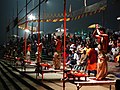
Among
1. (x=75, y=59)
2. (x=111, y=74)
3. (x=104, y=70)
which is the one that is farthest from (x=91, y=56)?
(x=75, y=59)

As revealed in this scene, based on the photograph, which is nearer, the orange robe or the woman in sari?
the woman in sari

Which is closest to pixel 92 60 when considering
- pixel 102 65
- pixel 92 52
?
pixel 92 52

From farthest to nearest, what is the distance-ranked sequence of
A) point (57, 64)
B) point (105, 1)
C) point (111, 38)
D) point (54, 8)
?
point (54, 8), point (111, 38), point (105, 1), point (57, 64)

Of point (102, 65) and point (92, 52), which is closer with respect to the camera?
point (102, 65)

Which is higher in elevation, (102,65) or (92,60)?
(92,60)

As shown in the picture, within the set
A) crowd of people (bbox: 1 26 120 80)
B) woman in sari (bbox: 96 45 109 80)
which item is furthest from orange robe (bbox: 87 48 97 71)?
woman in sari (bbox: 96 45 109 80)

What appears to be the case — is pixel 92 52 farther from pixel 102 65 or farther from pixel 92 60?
pixel 102 65

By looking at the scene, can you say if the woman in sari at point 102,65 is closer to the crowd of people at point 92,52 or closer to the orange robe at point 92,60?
the crowd of people at point 92,52

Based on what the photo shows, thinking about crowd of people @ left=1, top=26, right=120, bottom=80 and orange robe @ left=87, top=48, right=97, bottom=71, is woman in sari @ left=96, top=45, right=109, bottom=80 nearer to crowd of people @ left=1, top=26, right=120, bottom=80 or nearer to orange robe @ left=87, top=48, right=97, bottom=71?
crowd of people @ left=1, top=26, right=120, bottom=80

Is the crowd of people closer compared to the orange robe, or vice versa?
the crowd of people

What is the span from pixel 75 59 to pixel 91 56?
15.7ft

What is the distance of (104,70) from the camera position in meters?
9.18

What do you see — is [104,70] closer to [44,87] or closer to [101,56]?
[101,56]

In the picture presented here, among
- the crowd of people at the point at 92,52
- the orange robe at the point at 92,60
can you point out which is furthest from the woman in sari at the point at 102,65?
the orange robe at the point at 92,60
